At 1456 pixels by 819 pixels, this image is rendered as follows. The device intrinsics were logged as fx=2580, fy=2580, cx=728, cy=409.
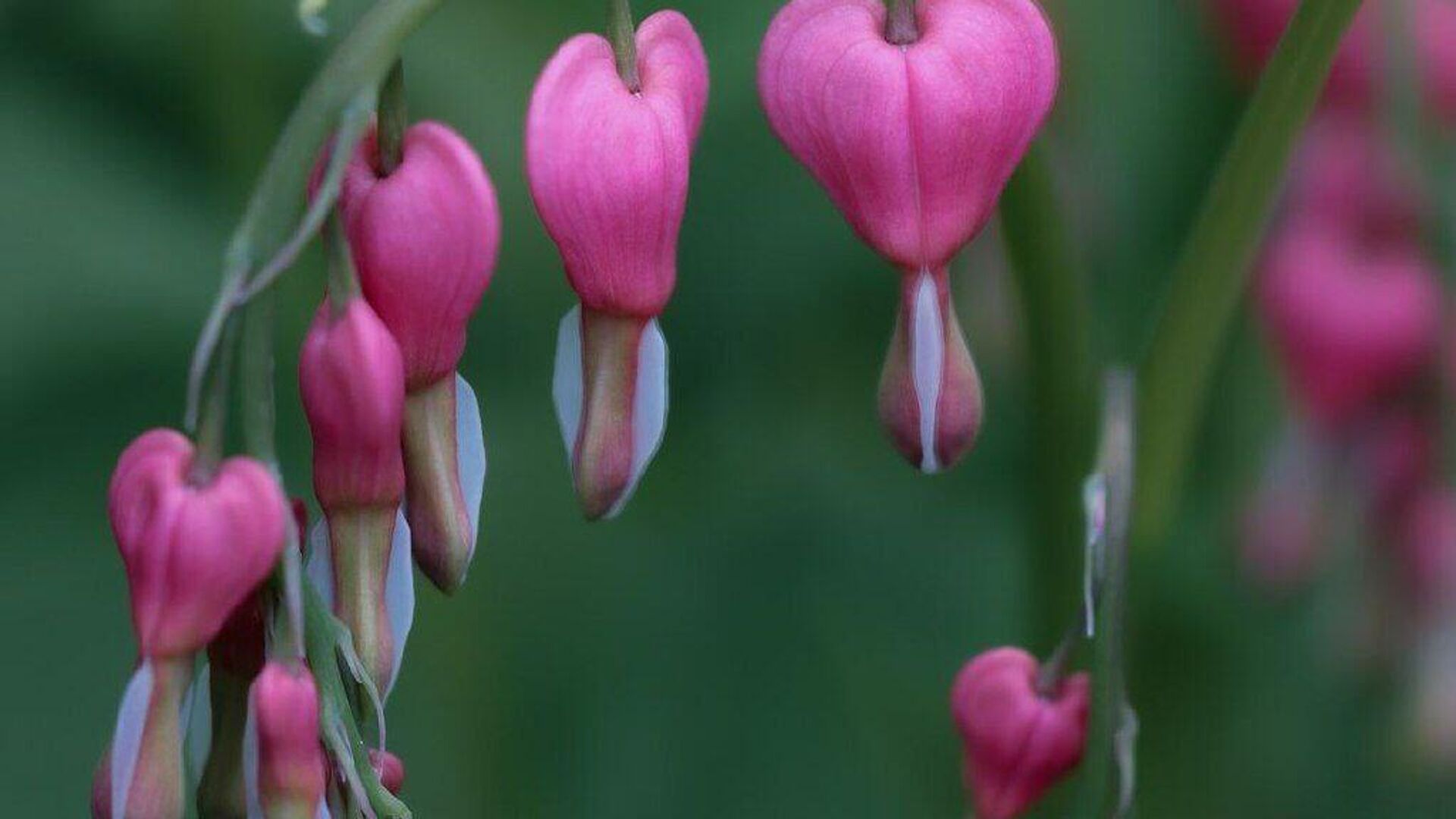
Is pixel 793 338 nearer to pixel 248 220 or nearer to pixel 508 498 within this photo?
pixel 508 498

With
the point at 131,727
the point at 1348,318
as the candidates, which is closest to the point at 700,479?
the point at 1348,318

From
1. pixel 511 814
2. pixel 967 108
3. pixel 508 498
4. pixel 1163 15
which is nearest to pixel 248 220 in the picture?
pixel 967 108

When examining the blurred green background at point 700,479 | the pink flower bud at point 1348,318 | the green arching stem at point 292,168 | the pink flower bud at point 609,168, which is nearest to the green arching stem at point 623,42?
the pink flower bud at point 609,168

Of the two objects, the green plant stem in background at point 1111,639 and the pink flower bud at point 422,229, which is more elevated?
the pink flower bud at point 422,229

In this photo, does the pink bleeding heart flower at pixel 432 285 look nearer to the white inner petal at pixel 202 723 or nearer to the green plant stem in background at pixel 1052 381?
the white inner petal at pixel 202 723

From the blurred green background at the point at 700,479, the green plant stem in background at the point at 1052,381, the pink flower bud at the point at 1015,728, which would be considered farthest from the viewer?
the blurred green background at the point at 700,479
